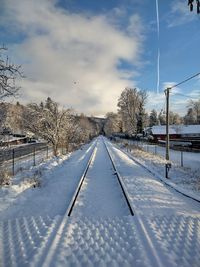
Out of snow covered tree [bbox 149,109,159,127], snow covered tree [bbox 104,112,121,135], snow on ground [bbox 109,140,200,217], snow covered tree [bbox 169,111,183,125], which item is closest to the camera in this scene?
snow on ground [bbox 109,140,200,217]

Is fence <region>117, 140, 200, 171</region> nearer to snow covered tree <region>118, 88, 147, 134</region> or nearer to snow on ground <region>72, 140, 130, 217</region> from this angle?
snow on ground <region>72, 140, 130, 217</region>

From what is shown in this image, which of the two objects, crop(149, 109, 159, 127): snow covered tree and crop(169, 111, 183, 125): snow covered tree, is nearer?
crop(149, 109, 159, 127): snow covered tree

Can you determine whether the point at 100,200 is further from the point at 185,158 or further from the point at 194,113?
the point at 194,113

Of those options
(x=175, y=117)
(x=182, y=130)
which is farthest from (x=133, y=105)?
(x=175, y=117)

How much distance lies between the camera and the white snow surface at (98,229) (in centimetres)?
510

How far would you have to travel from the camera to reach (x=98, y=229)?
655cm

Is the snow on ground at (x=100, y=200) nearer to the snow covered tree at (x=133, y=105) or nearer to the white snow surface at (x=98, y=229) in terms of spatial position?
the white snow surface at (x=98, y=229)

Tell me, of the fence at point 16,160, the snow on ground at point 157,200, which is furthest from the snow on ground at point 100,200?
the fence at point 16,160

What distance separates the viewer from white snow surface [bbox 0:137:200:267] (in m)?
5.10

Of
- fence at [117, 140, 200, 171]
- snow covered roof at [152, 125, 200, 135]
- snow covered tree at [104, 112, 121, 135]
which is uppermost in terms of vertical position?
snow covered tree at [104, 112, 121, 135]

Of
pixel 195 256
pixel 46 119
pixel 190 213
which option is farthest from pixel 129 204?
pixel 46 119

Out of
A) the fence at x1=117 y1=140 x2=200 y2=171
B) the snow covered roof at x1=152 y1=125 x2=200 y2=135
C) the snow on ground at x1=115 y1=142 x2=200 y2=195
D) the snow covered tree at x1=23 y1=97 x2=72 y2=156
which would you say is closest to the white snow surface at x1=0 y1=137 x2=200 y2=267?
the snow on ground at x1=115 y1=142 x2=200 y2=195

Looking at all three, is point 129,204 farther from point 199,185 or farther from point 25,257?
point 199,185

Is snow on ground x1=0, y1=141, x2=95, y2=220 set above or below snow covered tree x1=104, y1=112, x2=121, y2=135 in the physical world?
below
